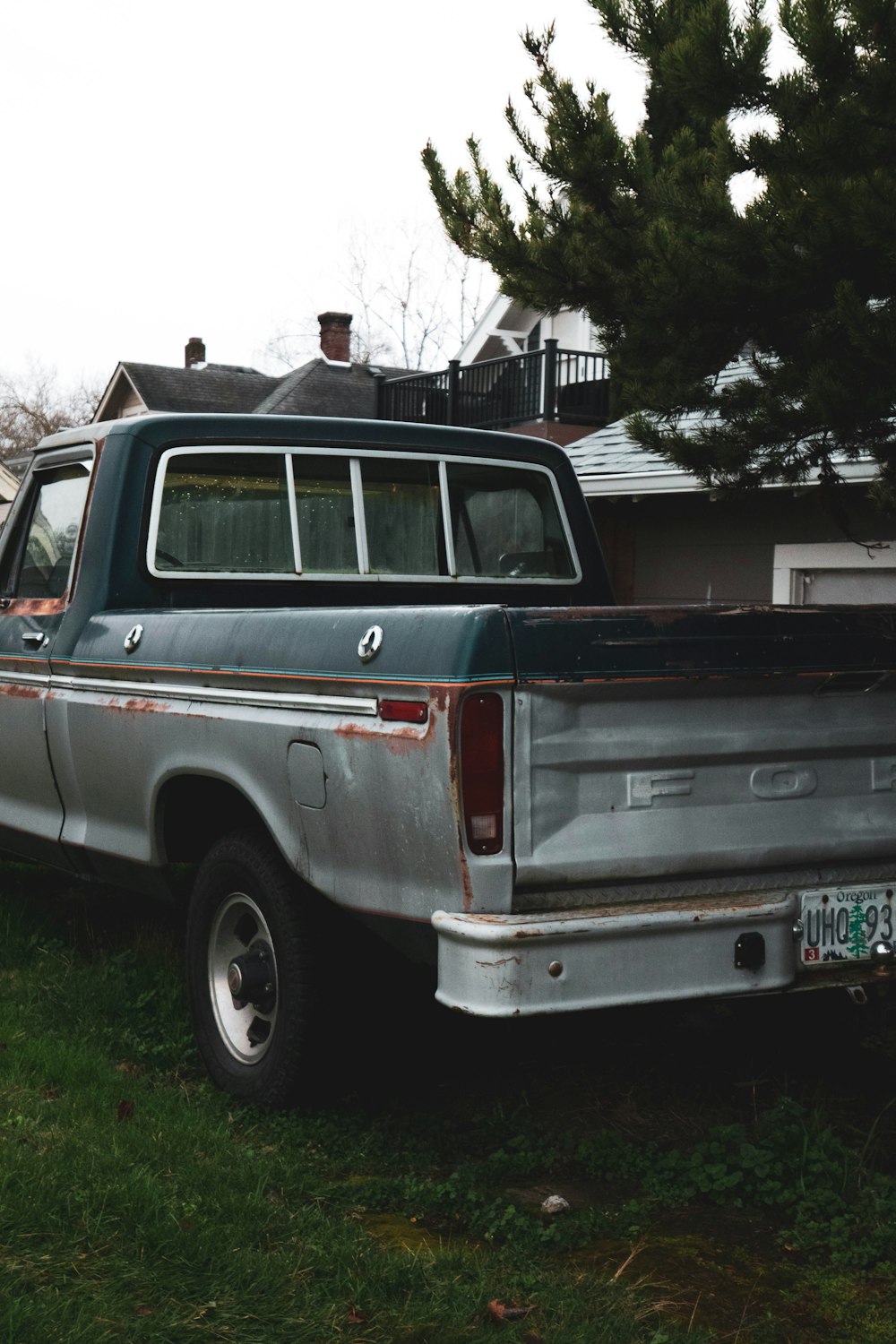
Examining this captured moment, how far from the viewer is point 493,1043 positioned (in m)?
4.89

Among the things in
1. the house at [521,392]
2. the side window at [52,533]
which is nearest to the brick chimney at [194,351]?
the house at [521,392]

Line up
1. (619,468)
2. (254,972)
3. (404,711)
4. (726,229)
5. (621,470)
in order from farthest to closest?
(619,468), (621,470), (726,229), (254,972), (404,711)

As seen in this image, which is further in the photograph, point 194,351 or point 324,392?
point 194,351

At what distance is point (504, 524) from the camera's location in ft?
19.3

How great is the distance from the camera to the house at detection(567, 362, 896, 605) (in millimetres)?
9023

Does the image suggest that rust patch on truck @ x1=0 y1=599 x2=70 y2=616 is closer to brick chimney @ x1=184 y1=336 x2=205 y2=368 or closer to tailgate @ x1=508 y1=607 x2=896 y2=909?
tailgate @ x1=508 y1=607 x2=896 y2=909

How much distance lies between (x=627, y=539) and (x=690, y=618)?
323 inches

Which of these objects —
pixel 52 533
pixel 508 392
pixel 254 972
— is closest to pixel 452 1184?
pixel 254 972

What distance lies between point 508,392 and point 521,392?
17.9 inches

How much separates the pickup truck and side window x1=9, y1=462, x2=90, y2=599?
274 millimetres

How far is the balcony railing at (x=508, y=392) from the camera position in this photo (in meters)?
21.2

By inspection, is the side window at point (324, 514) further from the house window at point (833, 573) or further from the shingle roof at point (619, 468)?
the house window at point (833, 573)

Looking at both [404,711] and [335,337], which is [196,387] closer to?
[335,337]

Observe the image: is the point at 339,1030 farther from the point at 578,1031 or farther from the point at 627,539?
the point at 627,539
